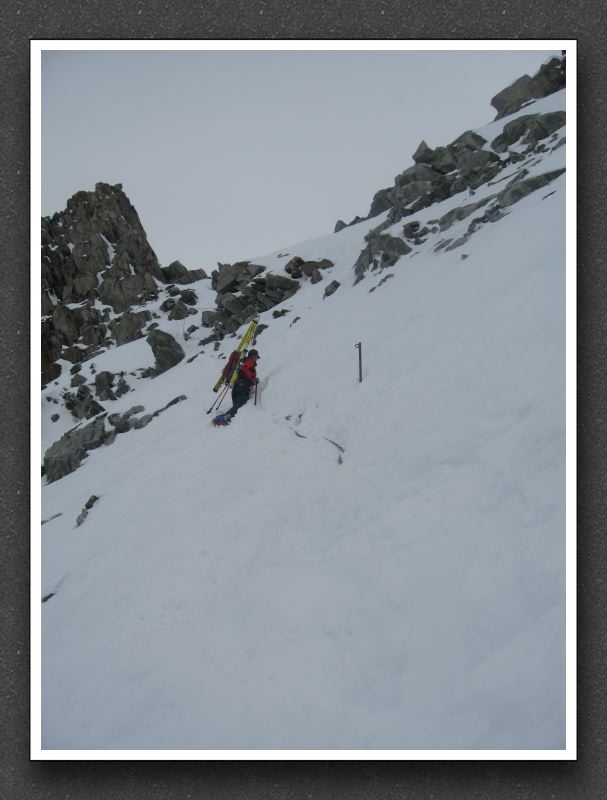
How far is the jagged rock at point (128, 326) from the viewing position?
20922mm

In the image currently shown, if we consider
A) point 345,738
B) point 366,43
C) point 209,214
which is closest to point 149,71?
A: point 209,214

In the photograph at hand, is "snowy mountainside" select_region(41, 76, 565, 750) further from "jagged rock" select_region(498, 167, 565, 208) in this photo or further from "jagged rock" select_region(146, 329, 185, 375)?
"jagged rock" select_region(146, 329, 185, 375)

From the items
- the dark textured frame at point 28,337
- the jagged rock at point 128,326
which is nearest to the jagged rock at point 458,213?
the dark textured frame at point 28,337

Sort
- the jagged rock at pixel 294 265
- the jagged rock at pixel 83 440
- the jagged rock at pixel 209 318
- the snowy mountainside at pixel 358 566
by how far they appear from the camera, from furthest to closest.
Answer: the jagged rock at pixel 209 318 < the jagged rock at pixel 294 265 < the jagged rock at pixel 83 440 < the snowy mountainside at pixel 358 566

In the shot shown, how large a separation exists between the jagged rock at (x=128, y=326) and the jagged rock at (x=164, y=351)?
4.07m

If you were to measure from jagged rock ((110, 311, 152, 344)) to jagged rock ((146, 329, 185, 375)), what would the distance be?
407 centimetres

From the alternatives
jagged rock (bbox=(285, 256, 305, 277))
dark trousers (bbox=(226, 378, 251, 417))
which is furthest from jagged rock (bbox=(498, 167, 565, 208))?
jagged rock (bbox=(285, 256, 305, 277))

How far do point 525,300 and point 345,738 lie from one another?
14.4 feet

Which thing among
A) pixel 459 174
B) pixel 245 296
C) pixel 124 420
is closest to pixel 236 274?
pixel 245 296

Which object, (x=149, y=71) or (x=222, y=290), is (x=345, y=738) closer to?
(x=149, y=71)

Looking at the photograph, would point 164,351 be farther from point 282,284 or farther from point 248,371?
point 248,371

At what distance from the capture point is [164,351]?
16375 millimetres

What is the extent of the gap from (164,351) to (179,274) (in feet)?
32.9

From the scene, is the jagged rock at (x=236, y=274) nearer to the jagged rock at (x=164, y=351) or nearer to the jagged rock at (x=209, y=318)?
the jagged rock at (x=209, y=318)
